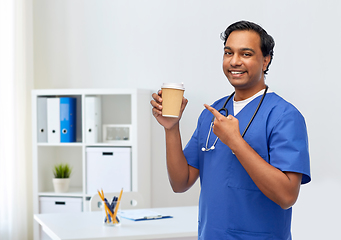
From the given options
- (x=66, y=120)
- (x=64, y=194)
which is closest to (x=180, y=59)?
(x=66, y=120)

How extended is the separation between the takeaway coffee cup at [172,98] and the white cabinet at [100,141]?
6.31 feet

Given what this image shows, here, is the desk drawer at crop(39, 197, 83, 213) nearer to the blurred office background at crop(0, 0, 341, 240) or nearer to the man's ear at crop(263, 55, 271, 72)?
the blurred office background at crop(0, 0, 341, 240)

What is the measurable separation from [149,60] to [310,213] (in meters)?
1.77

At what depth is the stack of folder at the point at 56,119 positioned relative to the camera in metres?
3.46

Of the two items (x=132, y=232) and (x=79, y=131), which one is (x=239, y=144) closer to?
(x=132, y=232)

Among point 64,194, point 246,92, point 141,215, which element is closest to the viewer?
point 246,92

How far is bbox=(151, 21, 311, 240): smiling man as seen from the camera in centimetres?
119

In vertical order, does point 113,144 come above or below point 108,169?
above

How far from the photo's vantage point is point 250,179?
1274 mm

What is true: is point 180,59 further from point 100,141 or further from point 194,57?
point 100,141

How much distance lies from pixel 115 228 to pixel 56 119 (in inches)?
60.8

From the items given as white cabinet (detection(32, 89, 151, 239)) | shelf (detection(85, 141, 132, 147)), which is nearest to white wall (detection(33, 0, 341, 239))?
white cabinet (detection(32, 89, 151, 239))

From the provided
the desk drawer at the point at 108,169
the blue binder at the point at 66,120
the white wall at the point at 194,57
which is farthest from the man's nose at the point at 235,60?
the blue binder at the point at 66,120

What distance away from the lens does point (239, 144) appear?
3.88ft
